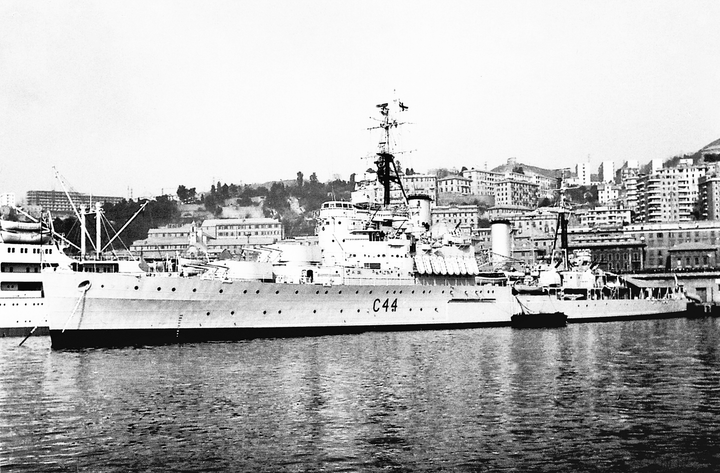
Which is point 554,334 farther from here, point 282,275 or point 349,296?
point 282,275

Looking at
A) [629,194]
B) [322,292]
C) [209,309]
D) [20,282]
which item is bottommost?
[209,309]

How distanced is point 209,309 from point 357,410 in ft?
→ 57.9

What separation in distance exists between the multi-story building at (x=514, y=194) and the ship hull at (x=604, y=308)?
3291 inches

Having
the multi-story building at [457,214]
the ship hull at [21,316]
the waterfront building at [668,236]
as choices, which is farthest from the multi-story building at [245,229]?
the ship hull at [21,316]

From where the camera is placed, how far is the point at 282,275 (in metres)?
39.6

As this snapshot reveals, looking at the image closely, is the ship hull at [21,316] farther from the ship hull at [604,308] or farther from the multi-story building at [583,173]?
the multi-story building at [583,173]

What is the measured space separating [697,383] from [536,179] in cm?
15784

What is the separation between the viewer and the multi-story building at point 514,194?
150625 mm

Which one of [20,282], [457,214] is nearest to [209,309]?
[20,282]

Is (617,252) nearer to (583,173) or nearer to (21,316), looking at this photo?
(21,316)

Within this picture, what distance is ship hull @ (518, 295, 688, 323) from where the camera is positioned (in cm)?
5181

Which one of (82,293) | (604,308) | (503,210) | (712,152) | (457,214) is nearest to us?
(82,293)

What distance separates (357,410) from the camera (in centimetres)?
1905

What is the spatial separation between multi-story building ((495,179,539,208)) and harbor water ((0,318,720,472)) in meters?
120
